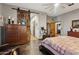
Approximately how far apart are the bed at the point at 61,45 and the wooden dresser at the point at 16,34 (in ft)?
1.16

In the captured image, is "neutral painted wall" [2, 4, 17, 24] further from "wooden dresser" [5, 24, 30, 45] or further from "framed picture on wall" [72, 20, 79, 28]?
"framed picture on wall" [72, 20, 79, 28]

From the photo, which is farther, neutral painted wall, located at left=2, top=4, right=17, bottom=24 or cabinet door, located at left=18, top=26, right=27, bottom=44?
cabinet door, located at left=18, top=26, right=27, bottom=44

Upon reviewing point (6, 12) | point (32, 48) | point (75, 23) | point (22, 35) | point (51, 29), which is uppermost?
point (6, 12)

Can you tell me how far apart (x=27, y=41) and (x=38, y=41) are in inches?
7.9

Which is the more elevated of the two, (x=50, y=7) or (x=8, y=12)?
(x=50, y=7)

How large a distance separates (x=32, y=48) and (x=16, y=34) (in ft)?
1.25

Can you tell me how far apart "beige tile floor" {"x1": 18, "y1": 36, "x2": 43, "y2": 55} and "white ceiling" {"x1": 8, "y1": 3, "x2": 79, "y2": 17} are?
54 cm

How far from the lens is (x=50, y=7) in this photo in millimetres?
1998

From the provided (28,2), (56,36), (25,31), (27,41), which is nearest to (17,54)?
(27,41)

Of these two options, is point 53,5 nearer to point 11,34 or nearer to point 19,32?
point 19,32

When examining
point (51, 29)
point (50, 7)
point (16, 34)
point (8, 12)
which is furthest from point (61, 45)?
point (8, 12)

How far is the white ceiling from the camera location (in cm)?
194

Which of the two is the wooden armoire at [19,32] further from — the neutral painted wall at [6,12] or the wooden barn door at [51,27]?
the wooden barn door at [51,27]

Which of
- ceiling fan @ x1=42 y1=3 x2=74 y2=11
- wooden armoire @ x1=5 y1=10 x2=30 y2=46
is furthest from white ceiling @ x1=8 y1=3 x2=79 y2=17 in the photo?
wooden armoire @ x1=5 y1=10 x2=30 y2=46
